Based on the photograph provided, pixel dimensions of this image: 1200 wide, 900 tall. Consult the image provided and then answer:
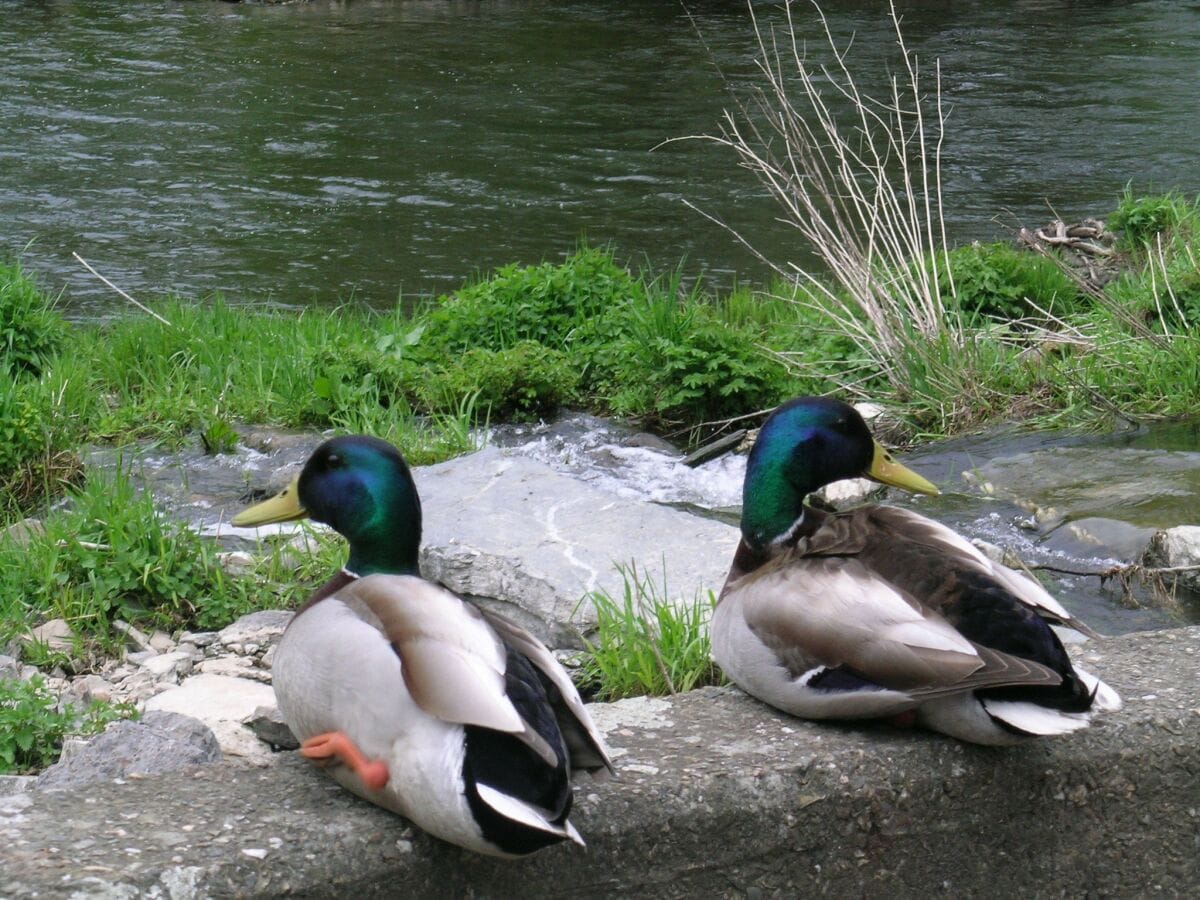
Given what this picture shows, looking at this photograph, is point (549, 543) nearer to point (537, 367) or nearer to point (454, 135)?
point (537, 367)

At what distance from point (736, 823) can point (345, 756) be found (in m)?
0.66

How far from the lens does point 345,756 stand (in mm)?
2291

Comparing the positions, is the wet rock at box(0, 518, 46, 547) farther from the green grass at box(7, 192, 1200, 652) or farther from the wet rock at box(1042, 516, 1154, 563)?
the wet rock at box(1042, 516, 1154, 563)

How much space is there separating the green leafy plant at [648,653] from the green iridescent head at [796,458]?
1.23 ft

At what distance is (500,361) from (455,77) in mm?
9620

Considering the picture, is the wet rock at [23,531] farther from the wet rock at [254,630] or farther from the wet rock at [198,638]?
the wet rock at [254,630]

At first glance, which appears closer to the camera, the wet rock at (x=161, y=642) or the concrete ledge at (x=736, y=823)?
the concrete ledge at (x=736, y=823)

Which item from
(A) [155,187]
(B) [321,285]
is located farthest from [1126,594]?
(A) [155,187]

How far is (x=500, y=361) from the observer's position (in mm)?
5984

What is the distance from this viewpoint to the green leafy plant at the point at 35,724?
3.20m

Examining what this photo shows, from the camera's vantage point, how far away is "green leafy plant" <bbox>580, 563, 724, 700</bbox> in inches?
126

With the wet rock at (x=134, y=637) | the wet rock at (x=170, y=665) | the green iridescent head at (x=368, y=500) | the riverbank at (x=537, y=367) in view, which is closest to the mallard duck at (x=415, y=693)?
the green iridescent head at (x=368, y=500)

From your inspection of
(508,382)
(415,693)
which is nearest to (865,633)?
(415,693)

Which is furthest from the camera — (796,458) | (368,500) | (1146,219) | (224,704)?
(1146,219)
